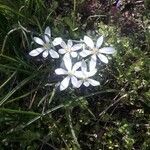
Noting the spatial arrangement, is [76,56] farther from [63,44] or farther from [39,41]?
[39,41]

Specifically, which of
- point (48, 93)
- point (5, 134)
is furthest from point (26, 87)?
point (5, 134)

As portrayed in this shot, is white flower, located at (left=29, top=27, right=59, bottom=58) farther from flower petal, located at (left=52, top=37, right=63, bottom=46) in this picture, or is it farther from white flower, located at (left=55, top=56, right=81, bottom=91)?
white flower, located at (left=55, top=56, right=81, bottom=91)

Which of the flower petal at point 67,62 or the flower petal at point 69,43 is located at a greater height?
the flower petal at point 69,43

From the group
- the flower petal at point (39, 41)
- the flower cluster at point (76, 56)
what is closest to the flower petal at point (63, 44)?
the flower cluster at point (76, 56)

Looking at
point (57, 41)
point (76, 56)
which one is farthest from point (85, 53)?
point (57, 41)

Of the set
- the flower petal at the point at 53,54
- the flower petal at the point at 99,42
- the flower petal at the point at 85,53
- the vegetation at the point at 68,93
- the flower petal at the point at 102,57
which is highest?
the flower petal at the point at 99,42

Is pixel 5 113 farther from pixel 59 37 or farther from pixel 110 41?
pixel 110 41

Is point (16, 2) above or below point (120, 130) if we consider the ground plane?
above

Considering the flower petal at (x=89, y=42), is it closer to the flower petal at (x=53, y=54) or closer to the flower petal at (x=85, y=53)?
the flower petal at (x=85, y=53)
